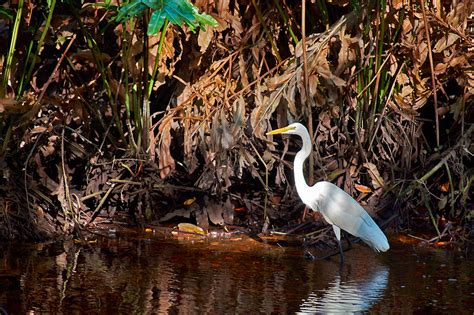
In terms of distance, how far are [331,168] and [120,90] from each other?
6.20 feet

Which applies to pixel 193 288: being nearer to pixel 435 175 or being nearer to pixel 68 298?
pixel 68 298

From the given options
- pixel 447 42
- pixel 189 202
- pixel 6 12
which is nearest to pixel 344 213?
pixel 189 202

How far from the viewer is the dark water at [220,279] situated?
557cm

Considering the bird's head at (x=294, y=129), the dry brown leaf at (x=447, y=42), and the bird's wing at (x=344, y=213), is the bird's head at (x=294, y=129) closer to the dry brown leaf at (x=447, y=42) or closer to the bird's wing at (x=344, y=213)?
the bird's wing at (x=344, y=213)

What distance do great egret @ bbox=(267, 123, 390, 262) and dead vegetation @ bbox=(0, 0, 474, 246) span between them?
47 cm

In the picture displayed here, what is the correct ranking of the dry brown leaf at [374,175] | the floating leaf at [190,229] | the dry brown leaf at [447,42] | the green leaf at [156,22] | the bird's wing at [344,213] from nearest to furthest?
1. the green leaf at [156,22]
2. the bird's wing at [344,213]
3. the dry brown leaf at [447,42]
4. the floating leaf at [190,229]
5. the dry brown leaf at [374,175]

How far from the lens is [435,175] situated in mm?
8180

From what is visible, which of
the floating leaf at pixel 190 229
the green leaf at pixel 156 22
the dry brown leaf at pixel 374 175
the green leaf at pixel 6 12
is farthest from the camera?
the dry brown leaf at pixel 374 175

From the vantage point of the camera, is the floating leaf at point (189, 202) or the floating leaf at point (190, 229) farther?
the floating leaf at point (189, 202)

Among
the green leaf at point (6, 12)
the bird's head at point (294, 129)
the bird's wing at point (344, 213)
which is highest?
the green leaf at point (6, 12)

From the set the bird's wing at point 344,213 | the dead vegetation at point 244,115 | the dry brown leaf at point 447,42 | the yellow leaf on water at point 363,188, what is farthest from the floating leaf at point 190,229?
the dry brown leaf at point 447,42

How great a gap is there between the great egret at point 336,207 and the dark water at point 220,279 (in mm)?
212

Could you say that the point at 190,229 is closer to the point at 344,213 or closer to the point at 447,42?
the point at 344,213

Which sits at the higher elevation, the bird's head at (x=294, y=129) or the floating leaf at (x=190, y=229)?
the bird's head at (x=294, y=129)
